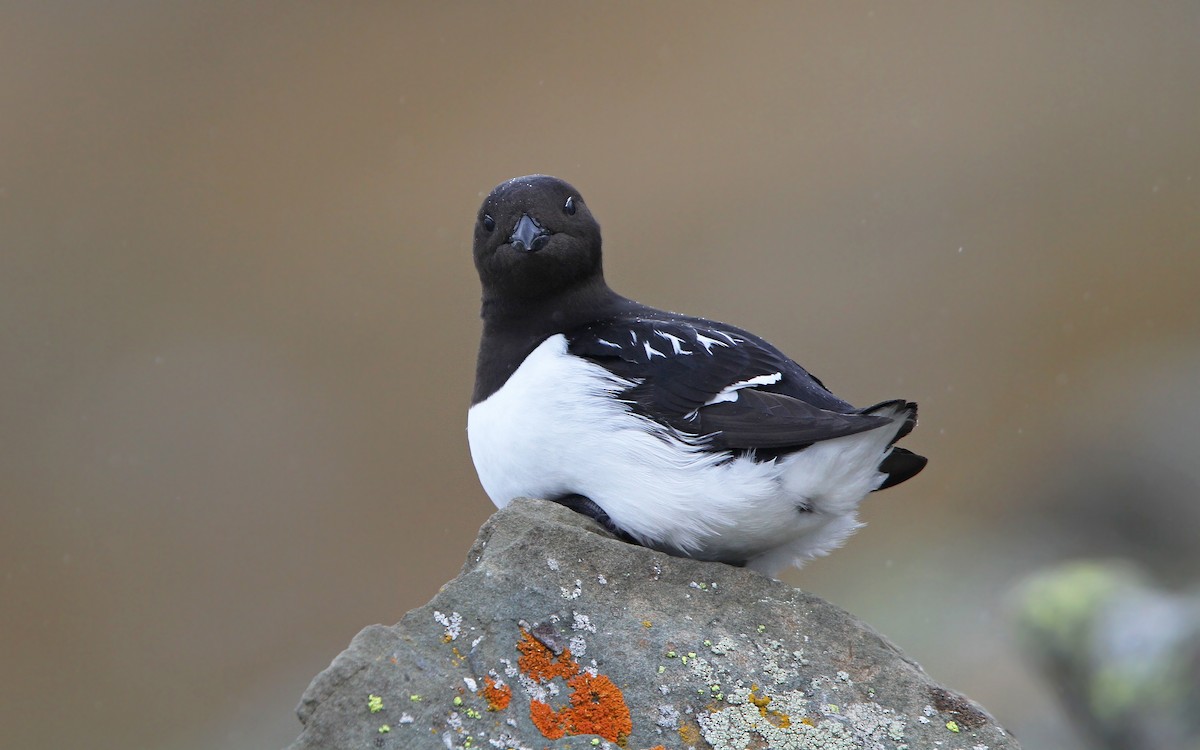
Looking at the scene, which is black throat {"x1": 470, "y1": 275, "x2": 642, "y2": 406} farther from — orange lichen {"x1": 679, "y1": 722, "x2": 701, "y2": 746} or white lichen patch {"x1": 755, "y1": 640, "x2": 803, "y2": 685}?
orange lichen {"x1": 679, "y1": 722, "x2": 701, "y2": 746}

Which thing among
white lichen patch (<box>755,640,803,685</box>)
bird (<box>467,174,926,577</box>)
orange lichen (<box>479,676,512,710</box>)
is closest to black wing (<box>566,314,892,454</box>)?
bird (<box>467,174,926,577</box>)

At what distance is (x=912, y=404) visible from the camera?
4.47 metres

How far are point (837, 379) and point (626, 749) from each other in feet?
31.6

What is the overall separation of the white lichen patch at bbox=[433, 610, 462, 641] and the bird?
0.91 metres

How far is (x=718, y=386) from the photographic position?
4.75m

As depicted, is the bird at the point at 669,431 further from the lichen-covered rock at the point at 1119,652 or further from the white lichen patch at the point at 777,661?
the lichen-covered rock at the point at 1119,652

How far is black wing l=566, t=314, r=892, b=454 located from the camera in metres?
4.50

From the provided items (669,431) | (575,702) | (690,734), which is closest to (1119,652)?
(669,431)

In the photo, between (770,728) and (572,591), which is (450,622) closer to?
(572,591)

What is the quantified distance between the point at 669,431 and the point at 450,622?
1.17 m

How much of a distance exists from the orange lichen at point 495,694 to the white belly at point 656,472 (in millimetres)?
1065

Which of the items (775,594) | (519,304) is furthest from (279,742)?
(775,594)

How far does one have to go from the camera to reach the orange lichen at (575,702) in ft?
12.1

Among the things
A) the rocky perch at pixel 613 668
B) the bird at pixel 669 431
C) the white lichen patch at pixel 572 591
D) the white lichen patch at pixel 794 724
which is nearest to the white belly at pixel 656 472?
the bird at pixel 669 431
